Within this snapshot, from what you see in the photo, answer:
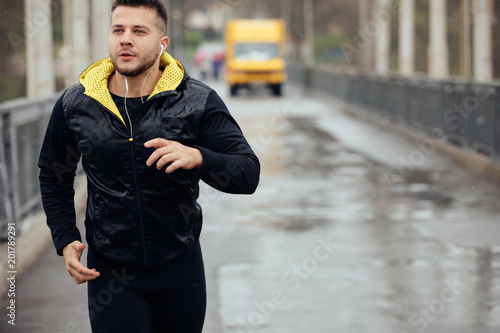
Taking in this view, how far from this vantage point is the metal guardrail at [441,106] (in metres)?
15.2

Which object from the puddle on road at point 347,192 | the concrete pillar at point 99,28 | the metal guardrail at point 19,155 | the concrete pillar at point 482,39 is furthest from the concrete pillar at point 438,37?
the metal guardrail at point 19,155

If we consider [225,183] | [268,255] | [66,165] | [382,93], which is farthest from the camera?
[382,93]

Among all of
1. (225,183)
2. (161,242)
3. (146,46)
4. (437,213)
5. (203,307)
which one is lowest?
(437,213)

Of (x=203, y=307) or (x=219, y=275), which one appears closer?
(x=203, y=307)

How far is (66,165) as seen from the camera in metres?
3.80

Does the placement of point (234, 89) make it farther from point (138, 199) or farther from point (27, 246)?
point (138, 199)

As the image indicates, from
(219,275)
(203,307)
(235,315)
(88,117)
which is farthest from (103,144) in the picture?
(219,275)

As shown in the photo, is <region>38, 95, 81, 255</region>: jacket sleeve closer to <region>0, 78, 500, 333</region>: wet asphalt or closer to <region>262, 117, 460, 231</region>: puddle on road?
<region>0, 78, 500, 333</region>: wet asphalt

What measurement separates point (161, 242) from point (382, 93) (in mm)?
22940

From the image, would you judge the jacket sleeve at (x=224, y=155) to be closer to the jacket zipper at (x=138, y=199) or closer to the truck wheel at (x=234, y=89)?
the jacket zipper at (x=138, y=199)

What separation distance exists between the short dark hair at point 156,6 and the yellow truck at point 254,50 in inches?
1660

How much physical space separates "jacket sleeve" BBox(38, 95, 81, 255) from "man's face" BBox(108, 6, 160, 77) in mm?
325

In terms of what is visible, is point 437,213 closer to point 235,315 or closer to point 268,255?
point 268,255

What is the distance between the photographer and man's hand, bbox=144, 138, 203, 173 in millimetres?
3244
